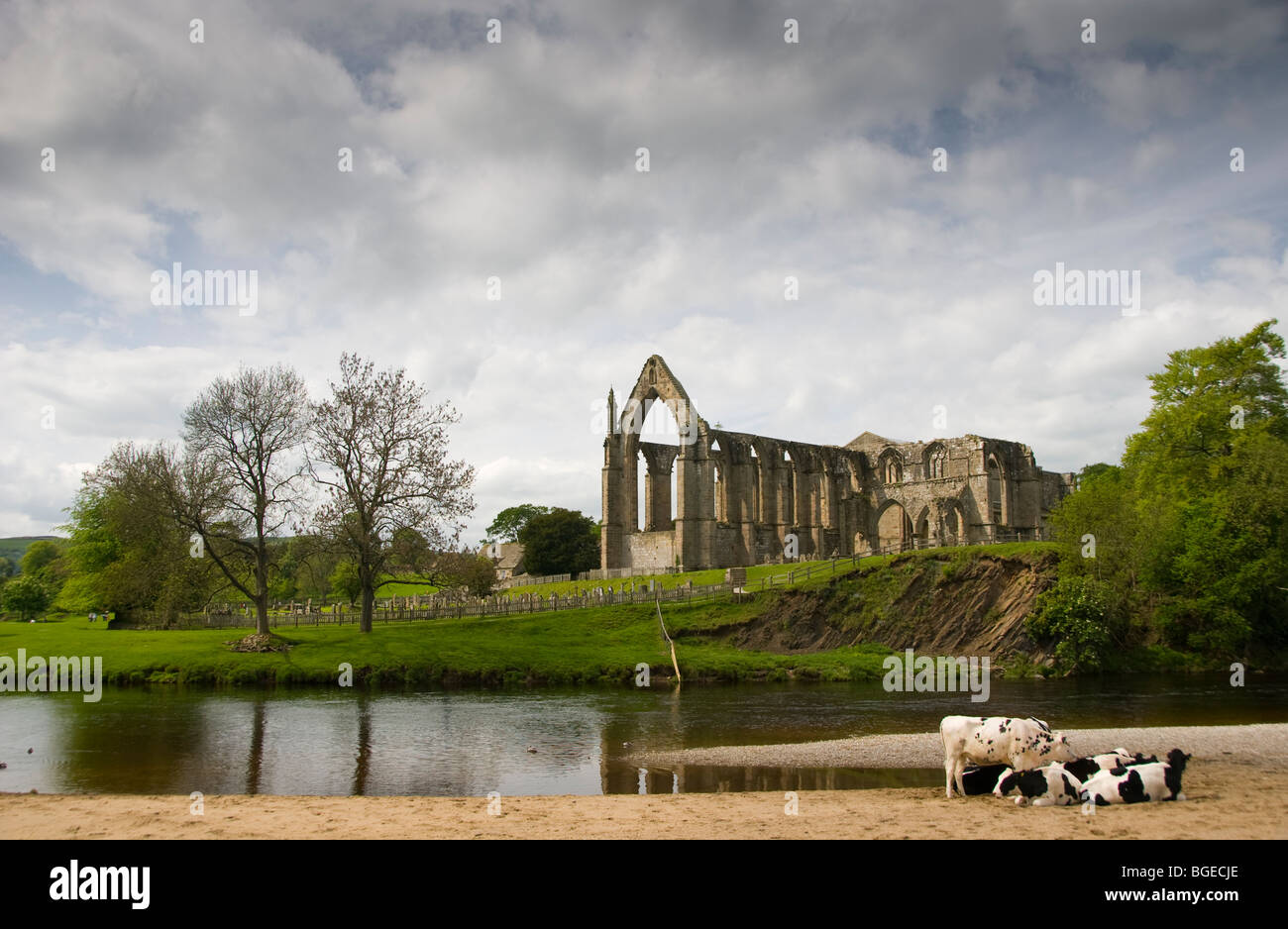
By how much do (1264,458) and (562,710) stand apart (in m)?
32.6

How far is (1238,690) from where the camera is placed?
30.0 metres

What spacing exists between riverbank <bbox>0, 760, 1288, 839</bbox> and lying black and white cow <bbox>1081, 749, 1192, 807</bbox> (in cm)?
21

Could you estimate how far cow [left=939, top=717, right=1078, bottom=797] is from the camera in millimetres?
12883

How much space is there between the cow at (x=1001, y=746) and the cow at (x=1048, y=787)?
82 centimetres

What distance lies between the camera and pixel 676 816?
11.9 metres

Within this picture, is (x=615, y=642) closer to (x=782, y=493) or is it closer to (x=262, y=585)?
(x=262, y=585)

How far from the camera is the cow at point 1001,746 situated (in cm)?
1288

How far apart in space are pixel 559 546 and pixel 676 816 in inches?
2578

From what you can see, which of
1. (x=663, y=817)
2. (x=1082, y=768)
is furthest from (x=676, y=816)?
(x=1082, y=768)

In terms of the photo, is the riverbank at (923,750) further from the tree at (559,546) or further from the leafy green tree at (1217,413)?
the tree at (559,546)

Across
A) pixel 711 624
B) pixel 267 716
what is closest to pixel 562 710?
pixel 267 716

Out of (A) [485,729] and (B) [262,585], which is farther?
(B) [262,585]

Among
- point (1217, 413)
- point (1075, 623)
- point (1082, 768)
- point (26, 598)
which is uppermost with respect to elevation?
point (1217, 413)
